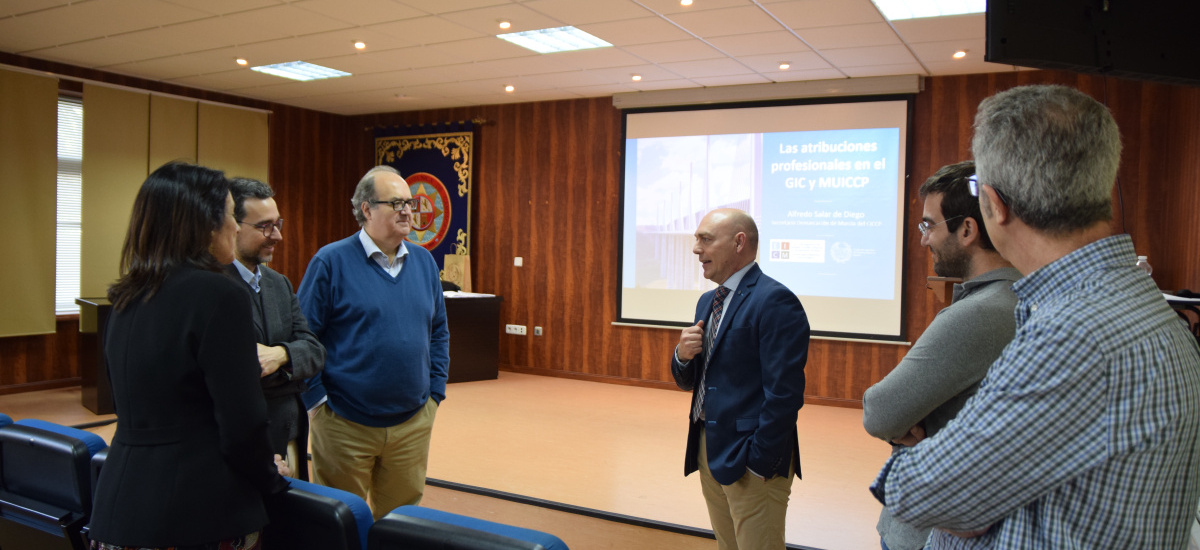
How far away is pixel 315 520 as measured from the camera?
1.51 meters

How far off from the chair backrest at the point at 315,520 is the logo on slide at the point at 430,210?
7469 mm

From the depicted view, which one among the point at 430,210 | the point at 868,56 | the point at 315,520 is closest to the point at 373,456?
the point at 315,520

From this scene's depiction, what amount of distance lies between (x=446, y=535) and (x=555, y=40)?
4995 mm

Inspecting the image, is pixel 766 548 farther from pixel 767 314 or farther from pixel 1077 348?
pixel 1077 348

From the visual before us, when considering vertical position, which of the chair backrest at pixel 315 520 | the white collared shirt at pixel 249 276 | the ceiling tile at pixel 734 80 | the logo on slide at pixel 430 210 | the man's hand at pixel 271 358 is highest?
the ceiling tile at pixel 734 80

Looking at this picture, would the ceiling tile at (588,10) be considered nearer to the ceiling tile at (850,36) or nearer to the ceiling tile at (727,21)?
the ceiling tile at (727,21)

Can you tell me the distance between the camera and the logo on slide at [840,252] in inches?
270

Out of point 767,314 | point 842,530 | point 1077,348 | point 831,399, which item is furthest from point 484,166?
point 1077,348

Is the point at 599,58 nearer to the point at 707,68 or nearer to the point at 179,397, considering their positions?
the point at 707,68

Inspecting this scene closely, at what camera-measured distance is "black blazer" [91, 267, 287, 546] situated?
4.57 ft

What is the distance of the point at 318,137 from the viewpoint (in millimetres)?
9273

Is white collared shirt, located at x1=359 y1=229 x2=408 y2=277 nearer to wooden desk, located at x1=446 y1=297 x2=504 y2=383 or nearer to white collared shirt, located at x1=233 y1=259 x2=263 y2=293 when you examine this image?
white collared shirt, located at x1=233 y1=259 x2=263 y2=293

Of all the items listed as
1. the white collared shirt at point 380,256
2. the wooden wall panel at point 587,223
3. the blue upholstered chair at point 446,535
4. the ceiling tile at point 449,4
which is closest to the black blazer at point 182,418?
the blue upholstered chair at point 446,535

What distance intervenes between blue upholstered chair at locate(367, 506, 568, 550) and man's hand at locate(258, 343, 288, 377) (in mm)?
861
